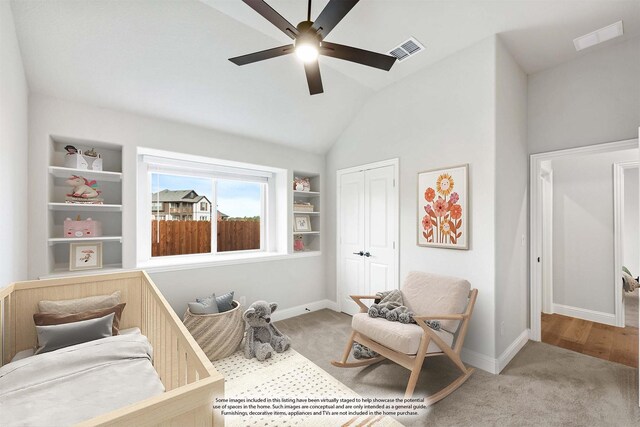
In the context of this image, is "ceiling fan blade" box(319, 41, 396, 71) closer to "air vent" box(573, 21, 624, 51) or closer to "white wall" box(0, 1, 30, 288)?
"white wall" box(0, 1, 30, 288)

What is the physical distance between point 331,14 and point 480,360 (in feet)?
9.22

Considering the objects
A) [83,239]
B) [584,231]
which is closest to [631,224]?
[584,231]

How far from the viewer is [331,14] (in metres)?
1.41

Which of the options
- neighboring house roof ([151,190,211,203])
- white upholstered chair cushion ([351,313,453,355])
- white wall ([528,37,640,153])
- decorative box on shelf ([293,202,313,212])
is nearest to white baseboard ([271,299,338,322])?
decorative box on shelf ([293,202,313,212])

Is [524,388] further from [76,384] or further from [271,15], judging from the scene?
[271,15]

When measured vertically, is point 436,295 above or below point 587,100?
below

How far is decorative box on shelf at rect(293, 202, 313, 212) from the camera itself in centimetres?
388

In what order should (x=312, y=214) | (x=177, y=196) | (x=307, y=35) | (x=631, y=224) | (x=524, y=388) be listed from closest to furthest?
(x=307, y=35), (x=524, y=388), (x=177, y=196), (x=631, y=224), (x=312, y=214)

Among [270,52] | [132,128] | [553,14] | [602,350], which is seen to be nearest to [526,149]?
[553,14]

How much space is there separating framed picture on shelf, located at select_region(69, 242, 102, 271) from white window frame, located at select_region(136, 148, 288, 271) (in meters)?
0.36

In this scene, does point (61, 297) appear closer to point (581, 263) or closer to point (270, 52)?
point (270, 52)

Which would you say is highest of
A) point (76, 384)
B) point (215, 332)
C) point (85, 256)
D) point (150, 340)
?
point (85, 256)

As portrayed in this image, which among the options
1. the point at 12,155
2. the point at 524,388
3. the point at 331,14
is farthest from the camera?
the point at 524,388

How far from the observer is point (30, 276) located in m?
2.20
